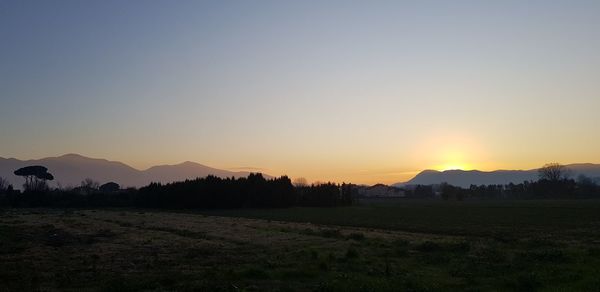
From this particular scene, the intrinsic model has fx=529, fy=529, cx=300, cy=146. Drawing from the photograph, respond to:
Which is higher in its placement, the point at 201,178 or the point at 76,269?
the point at 201,178

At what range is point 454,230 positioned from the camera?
5212 centimetres

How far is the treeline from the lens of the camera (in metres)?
140

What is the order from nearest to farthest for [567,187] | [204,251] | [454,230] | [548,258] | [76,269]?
[76,269]
[548,258]
[204,251]
[454,230]
[567,187]

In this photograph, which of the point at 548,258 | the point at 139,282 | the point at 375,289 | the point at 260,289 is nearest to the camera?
Answer: the point at 375,289

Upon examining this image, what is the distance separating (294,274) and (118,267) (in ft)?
25.3

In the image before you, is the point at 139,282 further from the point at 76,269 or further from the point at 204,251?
the point at 204,251

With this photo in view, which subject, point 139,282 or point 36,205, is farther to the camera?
point 36,205

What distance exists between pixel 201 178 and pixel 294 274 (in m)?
134

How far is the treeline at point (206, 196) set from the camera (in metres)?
140

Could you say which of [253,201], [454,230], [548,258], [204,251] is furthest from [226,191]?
[548,258]

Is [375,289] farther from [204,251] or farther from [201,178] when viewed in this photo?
[201,178]

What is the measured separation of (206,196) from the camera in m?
140

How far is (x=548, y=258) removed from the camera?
22266 millimetres

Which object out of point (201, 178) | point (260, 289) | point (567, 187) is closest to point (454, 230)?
point (260, 289)
